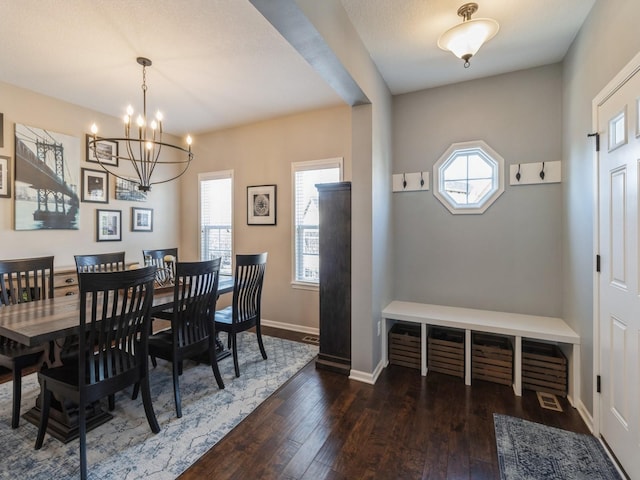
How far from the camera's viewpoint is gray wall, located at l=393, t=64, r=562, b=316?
2.82 metres

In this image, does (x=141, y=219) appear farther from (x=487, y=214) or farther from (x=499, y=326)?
(x=499, y=326)

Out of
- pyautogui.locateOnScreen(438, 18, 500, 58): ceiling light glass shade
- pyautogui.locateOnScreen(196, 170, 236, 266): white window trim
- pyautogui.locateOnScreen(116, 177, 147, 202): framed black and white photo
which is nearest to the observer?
pyautogui.locateOnScreen(438, 18, 500, 58): ceiling light glass shade

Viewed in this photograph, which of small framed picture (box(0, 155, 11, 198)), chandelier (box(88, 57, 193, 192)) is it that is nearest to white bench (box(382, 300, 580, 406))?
chandelier (box(88, 57, 193, 192))

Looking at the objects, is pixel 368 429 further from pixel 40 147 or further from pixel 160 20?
pixel 40 147

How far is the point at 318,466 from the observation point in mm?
1758

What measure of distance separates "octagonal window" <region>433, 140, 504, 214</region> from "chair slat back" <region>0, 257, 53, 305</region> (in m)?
3.79

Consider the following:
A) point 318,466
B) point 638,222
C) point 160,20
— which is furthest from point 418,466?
point 160,20

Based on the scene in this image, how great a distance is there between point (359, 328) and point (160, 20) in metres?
2.91

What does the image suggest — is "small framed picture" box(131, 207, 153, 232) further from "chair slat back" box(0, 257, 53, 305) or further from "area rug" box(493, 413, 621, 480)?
"area rug" box(493, 413, 621, 480)

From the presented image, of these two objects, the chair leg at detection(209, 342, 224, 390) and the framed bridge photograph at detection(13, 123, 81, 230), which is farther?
the framed bridge photograph at detection(13, 123, 81, 230)

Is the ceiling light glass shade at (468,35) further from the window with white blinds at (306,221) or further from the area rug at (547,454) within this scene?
the area rug at (547,454)

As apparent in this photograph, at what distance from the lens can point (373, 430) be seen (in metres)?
2.08

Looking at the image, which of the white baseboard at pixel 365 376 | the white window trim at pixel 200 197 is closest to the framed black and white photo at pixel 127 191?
the white window trim at pixel 200 197

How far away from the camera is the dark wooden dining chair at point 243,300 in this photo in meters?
2.88
